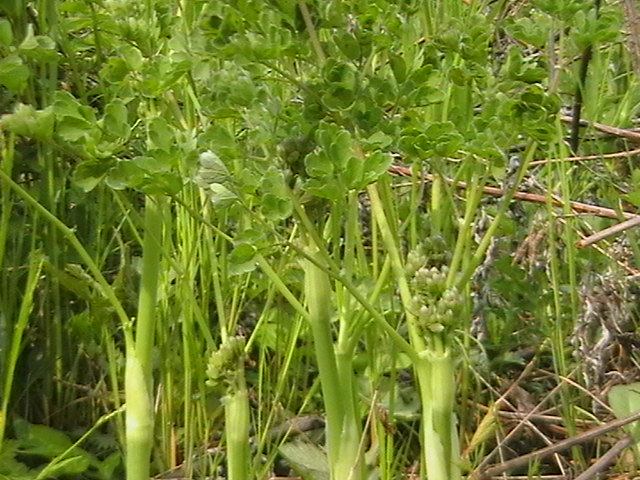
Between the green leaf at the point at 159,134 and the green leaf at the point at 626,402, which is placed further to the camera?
the green leaf at the point at 626,402

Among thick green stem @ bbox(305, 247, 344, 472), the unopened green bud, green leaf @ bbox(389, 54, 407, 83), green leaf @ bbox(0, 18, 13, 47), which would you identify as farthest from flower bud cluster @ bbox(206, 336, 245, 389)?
green leaf @ bbox(0, 18, 13, 47)

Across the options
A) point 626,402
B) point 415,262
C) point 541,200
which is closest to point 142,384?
point 415,262

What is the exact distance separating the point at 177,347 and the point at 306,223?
1.69 ft

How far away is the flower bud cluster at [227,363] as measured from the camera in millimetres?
1034

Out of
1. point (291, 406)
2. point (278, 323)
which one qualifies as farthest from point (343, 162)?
point (291, 406)

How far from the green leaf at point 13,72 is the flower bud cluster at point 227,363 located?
387 mm

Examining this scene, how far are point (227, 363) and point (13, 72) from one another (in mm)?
416

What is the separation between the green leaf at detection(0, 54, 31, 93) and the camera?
1050mm

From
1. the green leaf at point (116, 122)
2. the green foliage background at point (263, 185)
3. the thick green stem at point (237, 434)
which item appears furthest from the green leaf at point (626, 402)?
the green leaf at point (116, 122)

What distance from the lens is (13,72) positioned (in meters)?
1.05

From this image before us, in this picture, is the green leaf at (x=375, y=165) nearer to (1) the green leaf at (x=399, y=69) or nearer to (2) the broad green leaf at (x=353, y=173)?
(2) the broad green leaf at (x=353, y=173)

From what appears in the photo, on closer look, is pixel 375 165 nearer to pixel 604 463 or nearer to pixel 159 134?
pixel 159 134

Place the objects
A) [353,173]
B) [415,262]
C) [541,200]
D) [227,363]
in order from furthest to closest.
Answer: [541,200] < [227,363] < [415,262] < [353,173]

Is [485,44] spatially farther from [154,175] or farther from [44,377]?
[44,377]
